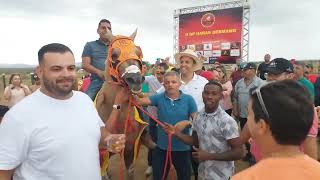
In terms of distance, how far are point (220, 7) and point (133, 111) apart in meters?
19.4

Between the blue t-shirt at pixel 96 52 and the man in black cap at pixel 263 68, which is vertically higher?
the blue t-shirt at pixel 96 52

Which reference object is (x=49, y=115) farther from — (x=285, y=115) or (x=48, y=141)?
(x=285, y=115)

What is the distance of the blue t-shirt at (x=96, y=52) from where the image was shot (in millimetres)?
4652

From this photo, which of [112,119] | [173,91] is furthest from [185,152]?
[112,119]

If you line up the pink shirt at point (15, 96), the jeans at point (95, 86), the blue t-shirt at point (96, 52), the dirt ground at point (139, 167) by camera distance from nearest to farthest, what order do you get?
the jeans at point (95, 86), the blue t-shirt at point (96, 52), the dirt ground at point (139, 167), the pink shirt at point (15, 96)

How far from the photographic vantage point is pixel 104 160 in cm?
397

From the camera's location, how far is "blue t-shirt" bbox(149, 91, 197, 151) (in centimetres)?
408

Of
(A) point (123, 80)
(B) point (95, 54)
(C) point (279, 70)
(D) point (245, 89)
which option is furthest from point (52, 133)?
(D) point (245, 89)

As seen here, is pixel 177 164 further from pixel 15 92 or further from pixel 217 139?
pixel 15 92

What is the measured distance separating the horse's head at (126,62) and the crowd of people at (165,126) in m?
0.25

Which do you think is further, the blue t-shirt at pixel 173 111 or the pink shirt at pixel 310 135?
the blue t-shirt at pixel 173 111

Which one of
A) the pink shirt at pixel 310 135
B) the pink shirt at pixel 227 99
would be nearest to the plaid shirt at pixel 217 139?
the pink shirt at pixel 310 135

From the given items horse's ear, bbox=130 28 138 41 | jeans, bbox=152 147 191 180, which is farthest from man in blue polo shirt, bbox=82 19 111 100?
jeans, bbox=152 147 191 180

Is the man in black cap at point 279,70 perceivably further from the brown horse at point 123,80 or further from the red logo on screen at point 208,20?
the red logo on screen at point 208,20
